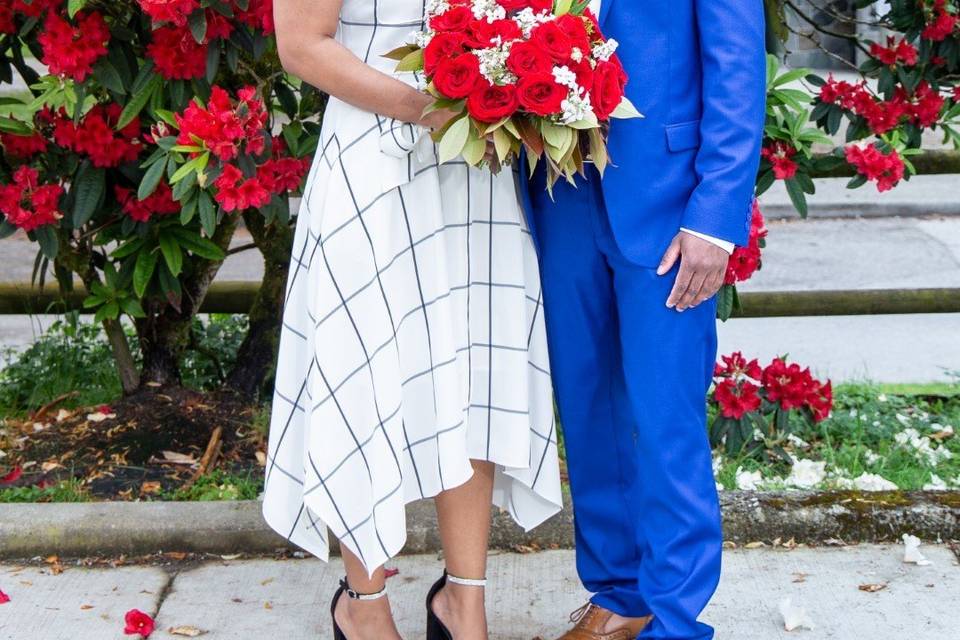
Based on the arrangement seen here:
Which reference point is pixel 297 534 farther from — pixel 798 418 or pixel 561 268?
pixel 798 418

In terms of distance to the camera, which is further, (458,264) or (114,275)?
(114,275)

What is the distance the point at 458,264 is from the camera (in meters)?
2.68

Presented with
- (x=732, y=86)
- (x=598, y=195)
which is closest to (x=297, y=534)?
(x=598, y=195)

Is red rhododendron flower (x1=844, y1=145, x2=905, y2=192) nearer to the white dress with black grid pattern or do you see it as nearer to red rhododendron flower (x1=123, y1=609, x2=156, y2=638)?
the white dress with black grid pattern

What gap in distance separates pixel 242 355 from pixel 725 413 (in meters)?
1.67

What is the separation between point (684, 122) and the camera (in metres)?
2.56

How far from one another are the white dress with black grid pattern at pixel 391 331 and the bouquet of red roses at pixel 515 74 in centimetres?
21

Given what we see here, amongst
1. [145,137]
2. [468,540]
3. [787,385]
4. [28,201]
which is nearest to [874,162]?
[787,385]

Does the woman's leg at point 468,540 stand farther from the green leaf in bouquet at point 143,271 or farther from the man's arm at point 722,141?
the green leaf in bouquet at point 143,271

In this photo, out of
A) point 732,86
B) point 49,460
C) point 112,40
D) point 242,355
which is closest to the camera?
point 732,86

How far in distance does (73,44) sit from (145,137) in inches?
15.3

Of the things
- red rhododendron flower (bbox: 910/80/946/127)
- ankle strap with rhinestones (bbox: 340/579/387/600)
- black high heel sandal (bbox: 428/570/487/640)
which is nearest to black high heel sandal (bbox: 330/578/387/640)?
ankle strap with rhinestones (bbox: 340/579/387/600)

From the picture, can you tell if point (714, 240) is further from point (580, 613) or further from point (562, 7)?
point (580, 613)

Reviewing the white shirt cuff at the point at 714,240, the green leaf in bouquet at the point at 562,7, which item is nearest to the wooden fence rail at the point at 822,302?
the white shirt cuff at the point at 714,240
